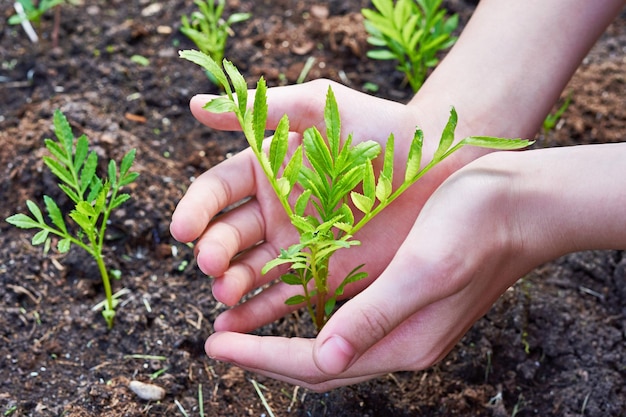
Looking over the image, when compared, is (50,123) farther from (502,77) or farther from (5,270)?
(502,77)

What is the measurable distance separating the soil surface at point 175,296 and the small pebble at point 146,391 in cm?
2

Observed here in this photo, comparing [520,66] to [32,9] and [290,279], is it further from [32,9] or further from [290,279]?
[32,9]

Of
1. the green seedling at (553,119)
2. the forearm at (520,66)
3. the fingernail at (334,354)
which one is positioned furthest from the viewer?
the green seedling at (553,119)

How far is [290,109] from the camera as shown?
1928 millimetres

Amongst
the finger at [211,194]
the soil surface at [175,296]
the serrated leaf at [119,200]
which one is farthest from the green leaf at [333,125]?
the soil surface at [175,296]

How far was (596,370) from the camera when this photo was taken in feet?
6.68

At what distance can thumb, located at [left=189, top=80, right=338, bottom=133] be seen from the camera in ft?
6.26

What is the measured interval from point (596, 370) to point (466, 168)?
698mm

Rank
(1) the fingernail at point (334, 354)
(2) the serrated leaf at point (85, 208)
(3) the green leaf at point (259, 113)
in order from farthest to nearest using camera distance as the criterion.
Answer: (2) the serrated leaf at point (85, 208) → (3) the green leaf at point (259, 113) → (1) the fingernail at point (334, 354)

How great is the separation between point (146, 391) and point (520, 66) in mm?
1351

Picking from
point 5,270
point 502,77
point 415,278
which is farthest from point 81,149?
point 502,77

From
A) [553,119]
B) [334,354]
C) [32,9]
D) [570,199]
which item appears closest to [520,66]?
[553,119]

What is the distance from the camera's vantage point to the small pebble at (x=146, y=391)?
1.90m

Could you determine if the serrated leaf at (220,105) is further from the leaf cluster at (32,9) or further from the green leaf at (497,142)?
the leaf cluster at (32,9)
